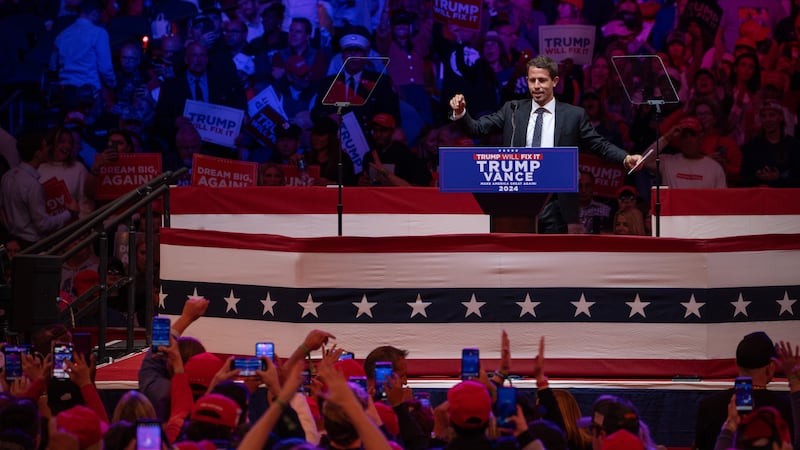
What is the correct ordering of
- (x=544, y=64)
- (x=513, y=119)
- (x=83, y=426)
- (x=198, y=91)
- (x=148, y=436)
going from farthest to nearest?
(x=198, y=91), (x=513, y=119), (x=544, y=64), (x=83, y=426), (x=148, y=436)

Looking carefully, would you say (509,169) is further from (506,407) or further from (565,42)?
(565,42)

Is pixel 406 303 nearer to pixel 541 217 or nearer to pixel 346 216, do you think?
pixel 541 217

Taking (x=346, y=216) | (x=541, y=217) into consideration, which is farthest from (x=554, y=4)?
(x=541, y=217)

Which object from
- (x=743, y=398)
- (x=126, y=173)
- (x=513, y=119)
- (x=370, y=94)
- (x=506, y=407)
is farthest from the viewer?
(x=126, y=173)

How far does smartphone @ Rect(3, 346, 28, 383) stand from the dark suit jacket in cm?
404

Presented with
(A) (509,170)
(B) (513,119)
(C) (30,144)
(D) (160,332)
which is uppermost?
(B) (513,119)

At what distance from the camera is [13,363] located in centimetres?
679

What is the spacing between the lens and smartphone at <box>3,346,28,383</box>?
6.75 m

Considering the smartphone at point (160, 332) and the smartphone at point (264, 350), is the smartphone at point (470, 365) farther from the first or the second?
the smartphone at point (160, 332)

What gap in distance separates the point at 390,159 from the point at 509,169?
4115 mm

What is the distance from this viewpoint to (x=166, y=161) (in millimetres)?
13680

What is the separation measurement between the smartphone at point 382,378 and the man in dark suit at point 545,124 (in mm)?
3611

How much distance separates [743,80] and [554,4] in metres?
2.19

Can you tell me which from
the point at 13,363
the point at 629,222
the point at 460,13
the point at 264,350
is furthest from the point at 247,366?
the point at 460,13
